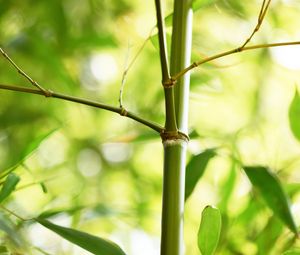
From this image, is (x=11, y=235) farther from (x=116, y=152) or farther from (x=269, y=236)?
(x=116, y=152)

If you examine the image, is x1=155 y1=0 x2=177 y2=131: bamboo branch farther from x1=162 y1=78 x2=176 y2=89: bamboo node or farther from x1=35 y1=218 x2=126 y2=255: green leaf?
x1=35 y1=218 x2=126 y2=255: green leaf

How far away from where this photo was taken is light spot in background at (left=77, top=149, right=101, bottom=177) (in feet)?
4.89

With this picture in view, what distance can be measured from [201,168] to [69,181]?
0.76 m

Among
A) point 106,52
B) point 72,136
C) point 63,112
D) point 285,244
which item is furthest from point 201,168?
point 106,52

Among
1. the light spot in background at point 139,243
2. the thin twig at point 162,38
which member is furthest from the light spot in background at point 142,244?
the thin twig at point 162,38

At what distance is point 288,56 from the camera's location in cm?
153

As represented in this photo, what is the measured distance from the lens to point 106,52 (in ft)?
5.47

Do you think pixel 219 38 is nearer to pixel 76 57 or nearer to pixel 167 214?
pixel 76 57

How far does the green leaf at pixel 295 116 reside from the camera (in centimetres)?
65

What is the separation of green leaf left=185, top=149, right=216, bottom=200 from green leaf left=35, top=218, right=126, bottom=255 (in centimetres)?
14

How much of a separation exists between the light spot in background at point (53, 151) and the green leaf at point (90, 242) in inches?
34.9

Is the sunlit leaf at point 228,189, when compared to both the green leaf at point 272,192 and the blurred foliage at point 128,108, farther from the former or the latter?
the green leaf at point 272,192

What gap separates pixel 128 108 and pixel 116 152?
243mm

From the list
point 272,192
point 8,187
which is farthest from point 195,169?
point 8,187
